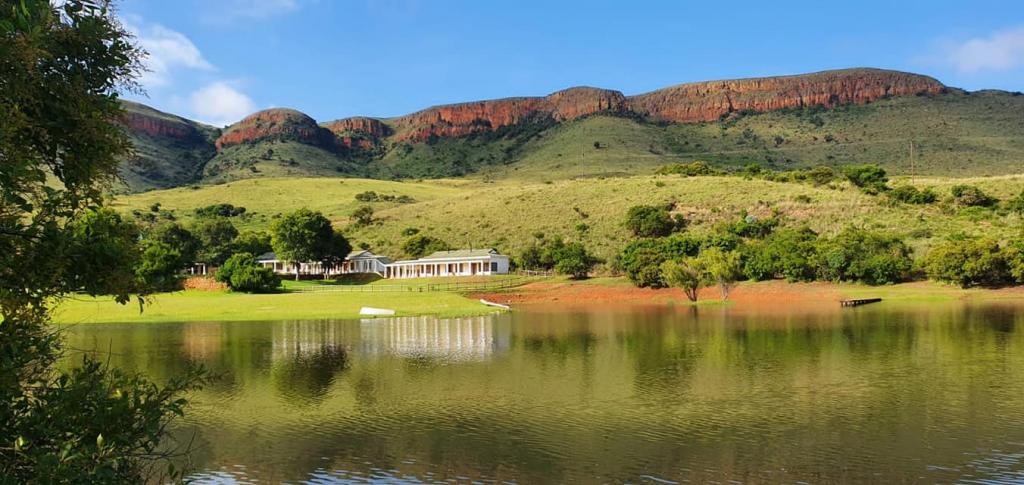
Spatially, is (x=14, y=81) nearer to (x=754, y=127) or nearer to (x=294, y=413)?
(x=294, y=413)

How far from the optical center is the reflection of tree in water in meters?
25.4

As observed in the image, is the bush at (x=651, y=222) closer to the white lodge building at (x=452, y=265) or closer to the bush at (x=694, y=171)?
the white lodge building at (x=452, y=265)

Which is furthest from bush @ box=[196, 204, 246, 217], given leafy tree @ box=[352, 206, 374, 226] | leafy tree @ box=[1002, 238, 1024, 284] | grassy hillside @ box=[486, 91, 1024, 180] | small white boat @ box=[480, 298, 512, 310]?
leafy tree @ box=[1002, 238, 1024, 284]

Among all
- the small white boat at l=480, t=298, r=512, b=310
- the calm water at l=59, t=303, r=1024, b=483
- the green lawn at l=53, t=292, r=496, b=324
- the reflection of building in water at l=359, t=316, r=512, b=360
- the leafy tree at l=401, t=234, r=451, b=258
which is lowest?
the calm water at l=59, t=303, r=1024, b=483

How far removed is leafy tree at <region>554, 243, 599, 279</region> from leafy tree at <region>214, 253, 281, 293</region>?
29.3m

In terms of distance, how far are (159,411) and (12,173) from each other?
9.12 feet

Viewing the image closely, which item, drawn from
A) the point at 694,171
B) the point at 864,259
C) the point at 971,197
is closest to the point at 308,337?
the point at 864,259

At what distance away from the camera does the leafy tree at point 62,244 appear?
711cm

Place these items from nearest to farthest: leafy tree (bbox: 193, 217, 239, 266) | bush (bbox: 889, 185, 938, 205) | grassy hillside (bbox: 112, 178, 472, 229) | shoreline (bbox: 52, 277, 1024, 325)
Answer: shoreline (bbox: 52, 277, 1024, 325) → bush (bbox: 889, 185, 938, 205) → leafy tree (bbox: 193, 217, 239, 266) → grassy hillside (bbox: 112, 178, 472, 229)

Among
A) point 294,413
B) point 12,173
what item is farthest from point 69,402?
point 294,413

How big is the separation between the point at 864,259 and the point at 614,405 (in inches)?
2197

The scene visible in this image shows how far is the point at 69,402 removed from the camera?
782 cm

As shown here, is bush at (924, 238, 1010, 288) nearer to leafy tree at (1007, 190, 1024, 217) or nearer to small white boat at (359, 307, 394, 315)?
leafy tree at (1007, 190, 1024, 217)

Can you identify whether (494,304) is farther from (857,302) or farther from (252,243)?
(252,243)
